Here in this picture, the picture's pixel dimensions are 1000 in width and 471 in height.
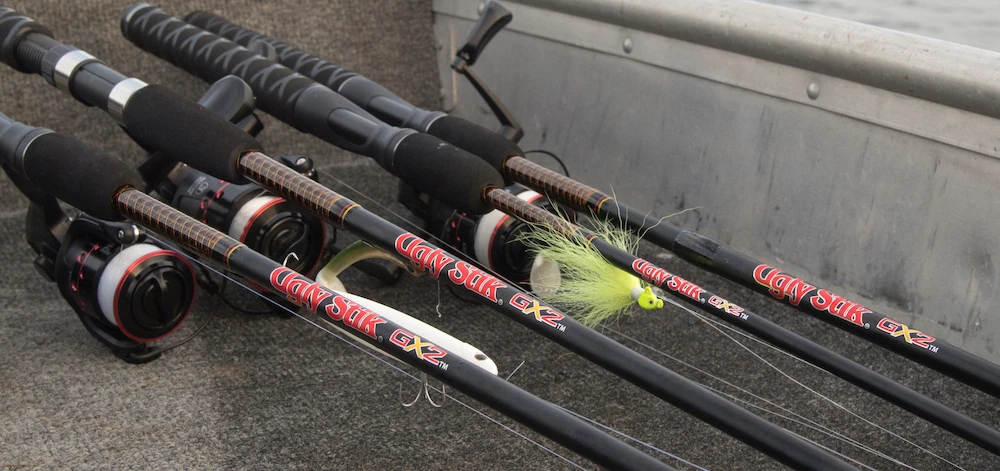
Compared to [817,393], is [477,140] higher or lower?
higher

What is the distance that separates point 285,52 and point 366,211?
3.05ft

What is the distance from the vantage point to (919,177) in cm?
178

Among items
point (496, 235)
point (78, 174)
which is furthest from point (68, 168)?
point (496, 235)

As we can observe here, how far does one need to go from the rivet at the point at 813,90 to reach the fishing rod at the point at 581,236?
56 centimetres

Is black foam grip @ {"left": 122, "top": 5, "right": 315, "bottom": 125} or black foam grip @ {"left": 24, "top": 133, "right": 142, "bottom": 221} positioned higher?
black foam grip @ {"left": 122, "top": 5, "right": 315, "bottom": 125}

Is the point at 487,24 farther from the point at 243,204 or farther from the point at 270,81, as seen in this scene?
the point at 243,204

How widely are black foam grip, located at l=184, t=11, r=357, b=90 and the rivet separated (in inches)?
37.3

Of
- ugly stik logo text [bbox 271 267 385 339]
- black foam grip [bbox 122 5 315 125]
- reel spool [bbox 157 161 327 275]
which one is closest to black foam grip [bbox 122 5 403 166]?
black foam grip [bbox 122 5 315 125]

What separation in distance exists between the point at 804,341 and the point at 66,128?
1907mm

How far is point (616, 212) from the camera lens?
62.4 inches

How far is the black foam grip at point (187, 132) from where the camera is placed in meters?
1.66

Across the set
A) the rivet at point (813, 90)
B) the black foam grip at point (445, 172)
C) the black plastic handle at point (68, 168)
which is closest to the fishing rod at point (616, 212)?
the black foam grip at point (445, 172)

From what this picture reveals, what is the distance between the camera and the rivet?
6.23 ft

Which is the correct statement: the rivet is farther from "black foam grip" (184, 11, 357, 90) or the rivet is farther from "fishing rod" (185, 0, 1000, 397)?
"black foam grip" (184, 11, 357, 90)
